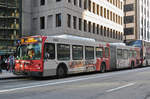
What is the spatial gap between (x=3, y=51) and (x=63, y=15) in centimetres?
1307

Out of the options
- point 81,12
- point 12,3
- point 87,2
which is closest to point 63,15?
point 81,12

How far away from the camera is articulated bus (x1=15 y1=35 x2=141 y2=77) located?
14.4m

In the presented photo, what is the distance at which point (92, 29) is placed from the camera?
44.3m

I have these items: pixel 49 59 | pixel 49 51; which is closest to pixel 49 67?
pixel 49 59

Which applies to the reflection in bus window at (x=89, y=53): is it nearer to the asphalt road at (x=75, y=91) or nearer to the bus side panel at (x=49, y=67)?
the bus side panel at (x=49, y=67)

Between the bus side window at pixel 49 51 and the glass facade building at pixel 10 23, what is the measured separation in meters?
27.9

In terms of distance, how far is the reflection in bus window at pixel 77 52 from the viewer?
677 inches

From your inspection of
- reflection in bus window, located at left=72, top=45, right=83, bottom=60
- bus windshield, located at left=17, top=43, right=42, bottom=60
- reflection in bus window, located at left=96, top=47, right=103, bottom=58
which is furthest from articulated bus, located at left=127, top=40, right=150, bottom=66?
bus windshield, located at left=17, top=43, right=42, bottom=60

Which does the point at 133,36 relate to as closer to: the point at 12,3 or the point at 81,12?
the point at 81,12

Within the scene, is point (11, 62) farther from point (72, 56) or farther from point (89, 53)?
point (89, 53)

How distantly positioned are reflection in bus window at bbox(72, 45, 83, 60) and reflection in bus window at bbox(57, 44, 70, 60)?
0.65 meters

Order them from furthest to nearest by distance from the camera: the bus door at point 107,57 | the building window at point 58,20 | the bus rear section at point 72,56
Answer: the building window at point 58,20
the bus door at point 107,57
the bus rear section at point 72,56

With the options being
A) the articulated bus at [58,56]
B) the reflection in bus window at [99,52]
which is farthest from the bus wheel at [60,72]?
the reflection in bus window at [99,52]

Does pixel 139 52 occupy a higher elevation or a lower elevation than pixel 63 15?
lower
